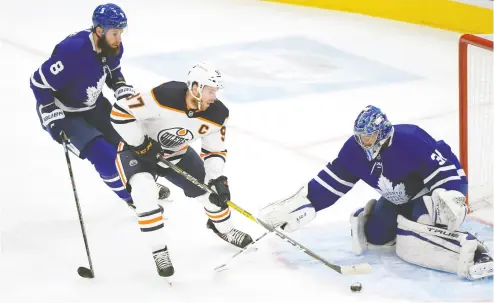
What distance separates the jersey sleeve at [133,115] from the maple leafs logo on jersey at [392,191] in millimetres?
910

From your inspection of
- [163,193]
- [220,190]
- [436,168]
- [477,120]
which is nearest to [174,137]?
[220,190]

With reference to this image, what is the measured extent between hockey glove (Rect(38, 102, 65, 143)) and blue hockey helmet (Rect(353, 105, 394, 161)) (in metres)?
1.31

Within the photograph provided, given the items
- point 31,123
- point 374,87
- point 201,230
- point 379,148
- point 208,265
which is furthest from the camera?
point 374,87

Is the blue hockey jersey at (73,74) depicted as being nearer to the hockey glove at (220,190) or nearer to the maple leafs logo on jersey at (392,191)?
the hockey glove at (220,190)

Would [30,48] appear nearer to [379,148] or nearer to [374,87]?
[374,87]

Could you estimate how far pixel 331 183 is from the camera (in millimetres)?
3643

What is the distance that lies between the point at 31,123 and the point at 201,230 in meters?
1.97

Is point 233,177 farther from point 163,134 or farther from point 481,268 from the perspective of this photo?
point 481,268

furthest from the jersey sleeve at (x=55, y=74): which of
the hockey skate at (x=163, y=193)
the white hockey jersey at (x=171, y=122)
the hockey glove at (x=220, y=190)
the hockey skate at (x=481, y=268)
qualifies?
the hockey skate at (x=481, y=268)

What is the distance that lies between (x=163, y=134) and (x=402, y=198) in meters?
0.97

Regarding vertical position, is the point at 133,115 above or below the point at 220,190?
above

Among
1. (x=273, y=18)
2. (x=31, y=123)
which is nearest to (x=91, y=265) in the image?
(x=31, y=123)

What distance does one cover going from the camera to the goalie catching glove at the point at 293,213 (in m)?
3.64

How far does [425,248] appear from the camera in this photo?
3.43 m
